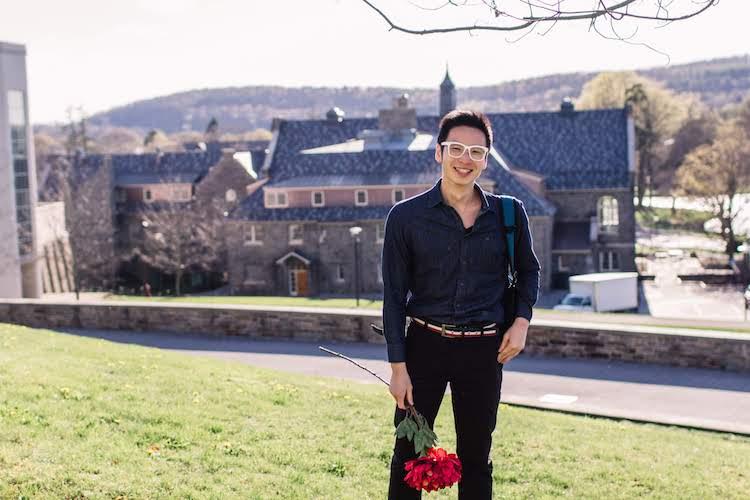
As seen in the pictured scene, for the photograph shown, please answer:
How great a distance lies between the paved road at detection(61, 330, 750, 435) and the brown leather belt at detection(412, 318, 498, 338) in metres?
6.93

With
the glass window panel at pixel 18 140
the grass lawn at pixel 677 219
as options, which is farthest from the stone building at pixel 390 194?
the grass lawn at pixel 677 219

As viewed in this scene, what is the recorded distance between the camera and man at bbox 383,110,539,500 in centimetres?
514

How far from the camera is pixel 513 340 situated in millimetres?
5215

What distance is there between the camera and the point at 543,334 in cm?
1619

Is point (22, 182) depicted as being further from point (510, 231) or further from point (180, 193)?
point (510, 231)

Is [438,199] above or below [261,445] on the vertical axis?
above

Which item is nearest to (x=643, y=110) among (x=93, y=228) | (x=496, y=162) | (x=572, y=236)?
(x=572, y=236)

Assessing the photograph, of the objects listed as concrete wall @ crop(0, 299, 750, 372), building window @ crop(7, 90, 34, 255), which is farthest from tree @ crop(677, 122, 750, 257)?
concrete wall @ crop(0, 299, 750, 372)

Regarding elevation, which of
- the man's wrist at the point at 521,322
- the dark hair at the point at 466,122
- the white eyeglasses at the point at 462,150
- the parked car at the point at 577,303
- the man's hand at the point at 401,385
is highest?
the dark hair at the point at 466,122

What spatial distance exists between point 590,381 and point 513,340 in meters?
9.64

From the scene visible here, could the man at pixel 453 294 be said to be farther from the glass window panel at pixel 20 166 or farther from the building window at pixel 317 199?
the glass window panel at pixel 20 166

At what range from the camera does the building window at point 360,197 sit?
148ft

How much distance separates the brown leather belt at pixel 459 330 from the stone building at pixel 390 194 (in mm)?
36475

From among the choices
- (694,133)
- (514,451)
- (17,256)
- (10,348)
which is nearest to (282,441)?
(514,451)
